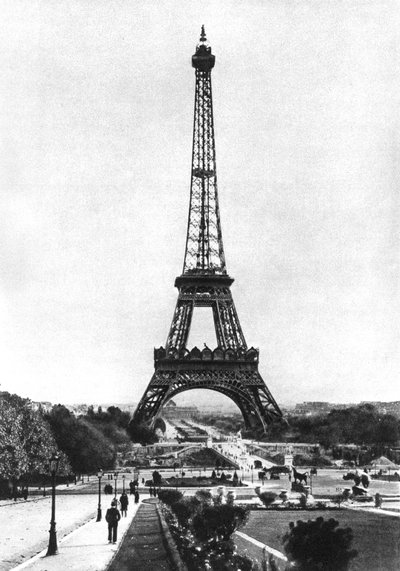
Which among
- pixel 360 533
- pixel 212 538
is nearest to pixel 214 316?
pixel 360 533

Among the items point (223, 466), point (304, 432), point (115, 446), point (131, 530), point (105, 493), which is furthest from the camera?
point (304, 432)

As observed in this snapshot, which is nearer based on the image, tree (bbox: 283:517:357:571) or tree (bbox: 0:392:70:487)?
tree (bbox: 283:517:357:571)

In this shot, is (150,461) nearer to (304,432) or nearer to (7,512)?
(304,432)

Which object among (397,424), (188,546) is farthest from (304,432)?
(188,546)

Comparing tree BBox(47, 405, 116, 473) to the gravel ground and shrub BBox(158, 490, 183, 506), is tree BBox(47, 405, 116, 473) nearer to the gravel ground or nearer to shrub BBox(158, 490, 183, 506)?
the gravel ground

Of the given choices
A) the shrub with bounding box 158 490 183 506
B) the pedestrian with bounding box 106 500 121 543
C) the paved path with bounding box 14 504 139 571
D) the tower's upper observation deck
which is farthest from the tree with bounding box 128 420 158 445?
the pedestrian with bounding box 106 500 121 543

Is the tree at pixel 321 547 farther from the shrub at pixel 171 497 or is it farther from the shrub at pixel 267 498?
the shrub at pixel 267 498
